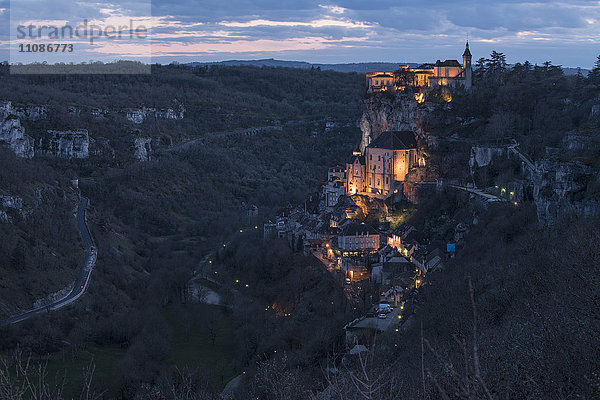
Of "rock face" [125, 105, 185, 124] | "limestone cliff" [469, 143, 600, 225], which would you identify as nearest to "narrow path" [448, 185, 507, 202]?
"limestone cliff" [469, 143, 600, 225]

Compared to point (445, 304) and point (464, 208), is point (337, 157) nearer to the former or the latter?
point (464, 208)

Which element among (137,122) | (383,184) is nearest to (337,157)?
(137,122)

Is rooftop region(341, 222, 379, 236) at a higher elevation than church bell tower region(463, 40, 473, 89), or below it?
below

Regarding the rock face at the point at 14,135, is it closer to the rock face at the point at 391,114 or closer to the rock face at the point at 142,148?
the rock face at the point at 142,148

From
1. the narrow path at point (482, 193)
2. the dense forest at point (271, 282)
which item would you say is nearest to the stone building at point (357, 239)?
the dense forest at point (271, 282)

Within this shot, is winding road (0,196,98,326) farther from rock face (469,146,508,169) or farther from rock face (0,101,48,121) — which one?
rock face (469,146,508,169)

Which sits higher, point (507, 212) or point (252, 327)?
point (507, 212)
